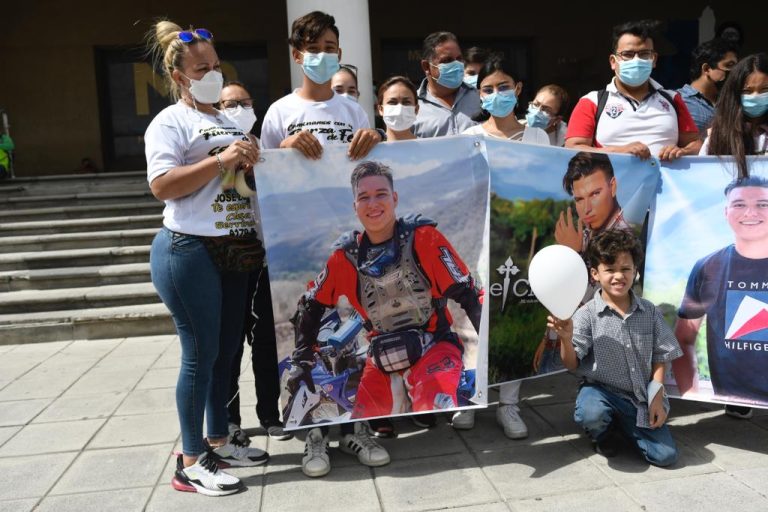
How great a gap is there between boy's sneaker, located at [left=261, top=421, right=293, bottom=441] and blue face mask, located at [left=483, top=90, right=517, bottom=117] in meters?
2.14

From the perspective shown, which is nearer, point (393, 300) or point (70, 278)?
point (393, 300)

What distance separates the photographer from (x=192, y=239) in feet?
8.71

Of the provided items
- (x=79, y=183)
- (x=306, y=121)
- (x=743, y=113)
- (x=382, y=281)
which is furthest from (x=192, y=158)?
(x=79, y=183)


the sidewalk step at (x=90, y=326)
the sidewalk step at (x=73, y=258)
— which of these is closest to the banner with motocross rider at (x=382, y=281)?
the sidewalk step at (x=90, y=326)

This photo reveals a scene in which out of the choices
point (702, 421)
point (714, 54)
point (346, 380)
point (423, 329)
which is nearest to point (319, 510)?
point (346, 380)

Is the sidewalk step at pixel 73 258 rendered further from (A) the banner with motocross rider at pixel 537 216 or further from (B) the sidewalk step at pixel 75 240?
(A) the banner with motocross rider at pixel 537 216

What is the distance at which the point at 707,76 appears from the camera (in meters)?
4.42

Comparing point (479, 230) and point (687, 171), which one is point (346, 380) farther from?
point (687, 171)

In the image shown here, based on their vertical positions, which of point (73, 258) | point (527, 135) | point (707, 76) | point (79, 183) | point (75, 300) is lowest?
point (75, 300)

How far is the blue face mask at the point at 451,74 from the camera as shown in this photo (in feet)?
12.6

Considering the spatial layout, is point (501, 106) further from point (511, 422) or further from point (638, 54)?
point (511, 422)

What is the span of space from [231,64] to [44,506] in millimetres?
8818

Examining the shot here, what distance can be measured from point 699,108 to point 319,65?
2.82 meters

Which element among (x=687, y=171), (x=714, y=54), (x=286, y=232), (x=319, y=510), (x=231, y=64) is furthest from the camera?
(x=231, y=64)
